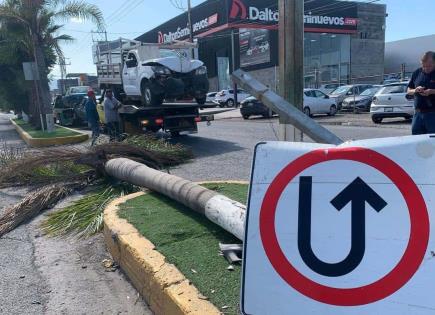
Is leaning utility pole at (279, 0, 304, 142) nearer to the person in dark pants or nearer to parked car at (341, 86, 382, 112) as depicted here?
the person in dark pants

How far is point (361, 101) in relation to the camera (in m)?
22.6

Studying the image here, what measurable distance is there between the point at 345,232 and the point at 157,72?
1171cm

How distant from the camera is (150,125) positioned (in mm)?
12445

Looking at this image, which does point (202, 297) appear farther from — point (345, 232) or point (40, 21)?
point (40, 21)

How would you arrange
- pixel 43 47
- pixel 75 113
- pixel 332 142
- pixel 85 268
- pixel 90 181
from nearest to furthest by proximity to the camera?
pixel 332 142 < pixel 85 268 < pixel 90 181 < pixel 43 47 < pixel 75 113

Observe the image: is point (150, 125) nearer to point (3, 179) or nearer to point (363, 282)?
point (3, 179)

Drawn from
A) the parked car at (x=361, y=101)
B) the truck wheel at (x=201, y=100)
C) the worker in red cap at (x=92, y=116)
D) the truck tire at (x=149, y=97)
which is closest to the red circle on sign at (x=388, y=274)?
the truck tire at (x=149, y=97)

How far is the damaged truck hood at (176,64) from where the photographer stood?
12.9 metres

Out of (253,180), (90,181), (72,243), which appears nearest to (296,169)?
(253,180)

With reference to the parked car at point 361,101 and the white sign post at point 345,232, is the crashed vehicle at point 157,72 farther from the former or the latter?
the parked car at point 361,101

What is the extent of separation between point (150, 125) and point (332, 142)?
1081cm

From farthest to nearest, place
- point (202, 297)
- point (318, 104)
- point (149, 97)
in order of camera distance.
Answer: point (318, 104)
point (149, 97)
point (202, 297)

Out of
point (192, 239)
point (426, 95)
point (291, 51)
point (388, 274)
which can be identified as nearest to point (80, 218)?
point (192, 239)

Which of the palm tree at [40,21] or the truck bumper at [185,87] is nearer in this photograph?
the truck bumper at [185,87]
